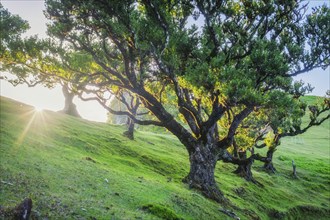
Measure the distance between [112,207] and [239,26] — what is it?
580 inches

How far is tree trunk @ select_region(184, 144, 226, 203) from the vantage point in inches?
920

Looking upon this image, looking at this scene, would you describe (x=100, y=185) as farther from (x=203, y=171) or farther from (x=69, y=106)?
(x=69, y=106)

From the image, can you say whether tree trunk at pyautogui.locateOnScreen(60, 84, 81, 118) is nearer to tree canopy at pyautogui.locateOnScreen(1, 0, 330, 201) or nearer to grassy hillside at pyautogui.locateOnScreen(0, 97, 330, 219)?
grassy hillside at pyautogui.locateOnScreen(0, 97, 330, 219)

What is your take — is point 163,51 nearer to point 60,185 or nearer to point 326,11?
point 60,185

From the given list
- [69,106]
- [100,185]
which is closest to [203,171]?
[100,185]

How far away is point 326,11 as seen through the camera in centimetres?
2230

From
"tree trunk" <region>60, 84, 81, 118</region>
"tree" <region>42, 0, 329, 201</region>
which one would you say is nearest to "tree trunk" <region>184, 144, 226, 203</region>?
"tree" <region>42, 0, 329, 201</region>

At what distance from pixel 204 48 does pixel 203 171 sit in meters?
9.15

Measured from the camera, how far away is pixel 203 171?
23578 mm

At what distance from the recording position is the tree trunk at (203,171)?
2336cm

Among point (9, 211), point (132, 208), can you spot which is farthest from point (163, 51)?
point (9, 211)

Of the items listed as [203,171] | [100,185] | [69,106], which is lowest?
[100,185]

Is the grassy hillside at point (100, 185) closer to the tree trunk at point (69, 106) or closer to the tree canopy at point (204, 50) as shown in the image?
the tree canopy at point (204, 50)

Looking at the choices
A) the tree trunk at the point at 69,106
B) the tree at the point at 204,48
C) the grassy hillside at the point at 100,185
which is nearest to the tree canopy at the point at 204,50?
the tree at the point at 204,48
